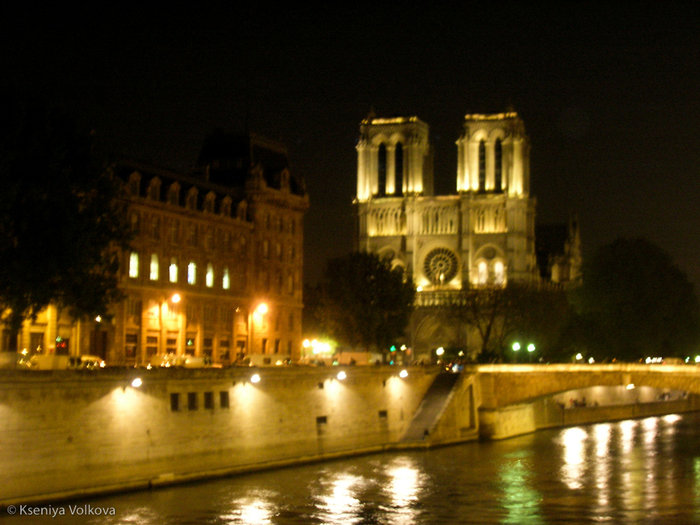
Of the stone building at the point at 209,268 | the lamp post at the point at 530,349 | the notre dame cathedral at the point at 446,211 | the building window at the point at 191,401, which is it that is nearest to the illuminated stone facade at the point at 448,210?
the notre dame cathedral at the point at 446,211

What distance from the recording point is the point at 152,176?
72875mm

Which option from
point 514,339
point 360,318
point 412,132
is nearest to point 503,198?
point 412,132

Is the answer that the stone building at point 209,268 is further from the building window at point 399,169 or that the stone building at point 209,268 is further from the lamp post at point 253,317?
the building window at point 399,169

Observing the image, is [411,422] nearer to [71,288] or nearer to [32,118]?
[71,288]

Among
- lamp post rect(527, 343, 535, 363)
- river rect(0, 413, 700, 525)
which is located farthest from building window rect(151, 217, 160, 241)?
lamp post rect(527, 343, 535, 363)

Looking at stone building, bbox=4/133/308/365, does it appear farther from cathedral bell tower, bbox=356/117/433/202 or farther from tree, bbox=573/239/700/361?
cathedral bell tower, bbox=356/117/433/202

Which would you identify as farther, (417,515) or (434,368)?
(434,368)

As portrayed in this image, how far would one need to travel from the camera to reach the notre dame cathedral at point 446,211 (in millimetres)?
118250

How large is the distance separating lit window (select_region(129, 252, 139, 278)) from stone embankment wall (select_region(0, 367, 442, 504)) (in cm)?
1839

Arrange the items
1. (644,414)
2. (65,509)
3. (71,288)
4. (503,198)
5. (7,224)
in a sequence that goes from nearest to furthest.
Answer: (65,509)
(7,224)
(71,288)
(644,414)
(503,198)

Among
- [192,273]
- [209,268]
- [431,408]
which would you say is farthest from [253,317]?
[431,408]

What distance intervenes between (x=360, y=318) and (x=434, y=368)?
47.9ft

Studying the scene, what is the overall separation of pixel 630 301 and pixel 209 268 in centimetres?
4139

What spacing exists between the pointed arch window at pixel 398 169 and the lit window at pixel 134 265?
5662 cm
